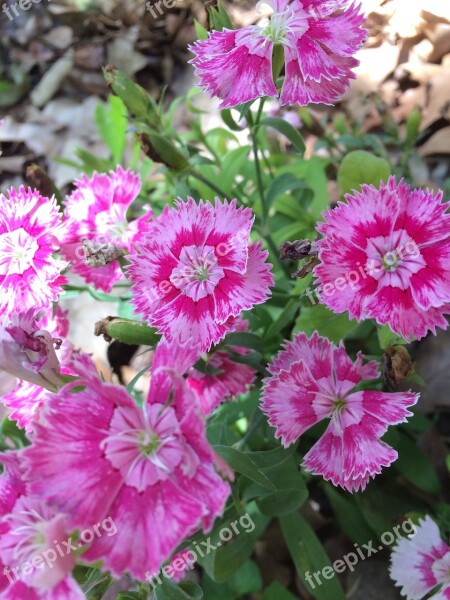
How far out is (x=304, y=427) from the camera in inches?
39.4

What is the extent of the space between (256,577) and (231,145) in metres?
1.45

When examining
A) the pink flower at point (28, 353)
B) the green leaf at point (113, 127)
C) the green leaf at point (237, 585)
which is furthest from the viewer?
the green leaf at point (113, 127)

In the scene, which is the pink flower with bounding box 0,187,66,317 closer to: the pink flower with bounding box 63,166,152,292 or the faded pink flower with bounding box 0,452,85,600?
the pink flower with bounding box 63,166,152,292

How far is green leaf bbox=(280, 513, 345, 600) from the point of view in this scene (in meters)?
1.23

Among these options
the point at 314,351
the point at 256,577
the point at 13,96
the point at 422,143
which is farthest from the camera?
the point at 13,96

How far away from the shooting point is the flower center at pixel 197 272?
3.21 ft

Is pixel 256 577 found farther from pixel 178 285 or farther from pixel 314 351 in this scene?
pixel 178 285

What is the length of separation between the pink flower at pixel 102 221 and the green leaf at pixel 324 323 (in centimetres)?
36

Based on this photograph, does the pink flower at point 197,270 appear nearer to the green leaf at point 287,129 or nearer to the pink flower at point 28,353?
the pink flower at point 28,353

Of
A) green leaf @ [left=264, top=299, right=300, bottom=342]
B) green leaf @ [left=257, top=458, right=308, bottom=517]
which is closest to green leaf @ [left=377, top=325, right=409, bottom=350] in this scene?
green leaf @ [left=264, top=299, right=300, bottom=342]

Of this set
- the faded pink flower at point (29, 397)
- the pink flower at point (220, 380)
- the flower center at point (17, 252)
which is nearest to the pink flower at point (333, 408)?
the pink flower at point (220, 380)

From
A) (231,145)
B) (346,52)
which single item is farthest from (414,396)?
(231,145)

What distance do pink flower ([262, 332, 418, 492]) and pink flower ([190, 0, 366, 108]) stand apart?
41 cm

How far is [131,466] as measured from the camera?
2.47ft
